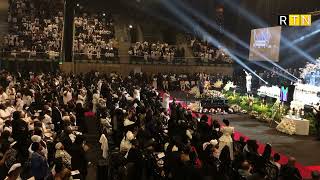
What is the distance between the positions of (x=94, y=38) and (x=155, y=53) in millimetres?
4186

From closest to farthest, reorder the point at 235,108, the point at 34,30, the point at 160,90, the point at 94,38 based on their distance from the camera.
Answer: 1. the point at 235,108
2. the point at 160,90
3. the point at 34,30
4. the point at 94,38

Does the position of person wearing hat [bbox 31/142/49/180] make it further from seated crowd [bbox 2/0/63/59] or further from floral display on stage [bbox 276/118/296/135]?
seated crowd [bbox 2/0/63/59]

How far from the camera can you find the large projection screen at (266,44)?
21094 mm

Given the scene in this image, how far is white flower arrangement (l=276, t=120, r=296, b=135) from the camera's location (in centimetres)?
1439

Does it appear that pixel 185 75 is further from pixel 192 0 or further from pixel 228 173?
pixel 228 173

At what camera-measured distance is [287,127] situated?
14.5 meters

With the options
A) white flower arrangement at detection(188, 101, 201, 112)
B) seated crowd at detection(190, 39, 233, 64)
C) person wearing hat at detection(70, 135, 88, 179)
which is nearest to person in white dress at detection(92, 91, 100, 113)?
white flower arrangement at detection(188, 101, 201, 112)

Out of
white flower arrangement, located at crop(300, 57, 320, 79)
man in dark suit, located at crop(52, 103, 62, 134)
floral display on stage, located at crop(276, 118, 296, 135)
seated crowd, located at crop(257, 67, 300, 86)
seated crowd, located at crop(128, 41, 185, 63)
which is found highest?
seated crowd, located at crop(128, 41, 185, 63)

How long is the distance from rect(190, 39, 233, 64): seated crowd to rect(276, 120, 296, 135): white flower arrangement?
1429 centimetres

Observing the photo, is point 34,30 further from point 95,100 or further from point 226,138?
point 226,138

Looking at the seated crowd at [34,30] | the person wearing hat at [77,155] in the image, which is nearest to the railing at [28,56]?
the seated crowd at [34,30]

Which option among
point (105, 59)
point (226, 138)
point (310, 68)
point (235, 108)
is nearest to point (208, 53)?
point (105, 59)

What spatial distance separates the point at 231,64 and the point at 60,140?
22.1m

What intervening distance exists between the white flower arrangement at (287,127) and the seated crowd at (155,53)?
46.0ft
